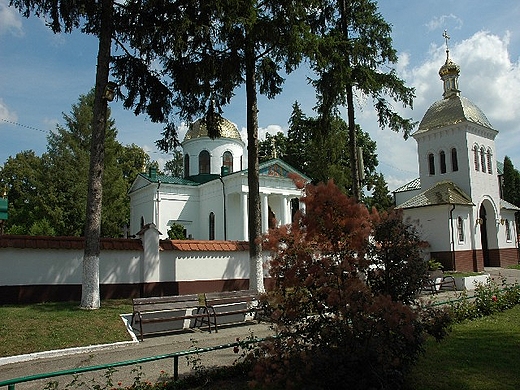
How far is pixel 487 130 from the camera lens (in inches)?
1174

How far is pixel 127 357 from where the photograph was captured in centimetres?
797

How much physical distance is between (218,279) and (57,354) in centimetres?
735

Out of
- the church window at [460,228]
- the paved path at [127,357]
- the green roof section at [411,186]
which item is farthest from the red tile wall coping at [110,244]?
the green roof section at [411,186]

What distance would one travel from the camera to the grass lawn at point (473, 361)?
5.89 meters

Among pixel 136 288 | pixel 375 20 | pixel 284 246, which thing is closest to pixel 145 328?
pixel 136 288

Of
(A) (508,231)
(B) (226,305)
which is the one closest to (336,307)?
(B) (226,305)

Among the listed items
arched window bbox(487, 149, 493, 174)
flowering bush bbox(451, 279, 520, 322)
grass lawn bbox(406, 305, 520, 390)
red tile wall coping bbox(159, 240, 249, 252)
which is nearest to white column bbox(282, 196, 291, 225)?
arched window bbox(487, 149, 493, 174)

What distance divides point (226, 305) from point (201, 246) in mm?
4412

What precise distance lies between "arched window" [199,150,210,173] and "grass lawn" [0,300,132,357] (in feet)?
88.9

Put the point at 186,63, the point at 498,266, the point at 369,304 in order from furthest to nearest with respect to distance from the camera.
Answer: the point at 498,266 < the point at 186,63 < the point at 369,304

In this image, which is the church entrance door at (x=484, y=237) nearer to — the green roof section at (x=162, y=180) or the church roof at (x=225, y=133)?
the church roof at (x=225, y=133)

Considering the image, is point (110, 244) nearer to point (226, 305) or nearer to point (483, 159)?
point (226, 305)

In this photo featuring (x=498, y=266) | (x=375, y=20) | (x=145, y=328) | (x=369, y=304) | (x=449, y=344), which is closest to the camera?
(x=369, y=304)

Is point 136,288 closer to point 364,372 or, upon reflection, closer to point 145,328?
point 145,328
